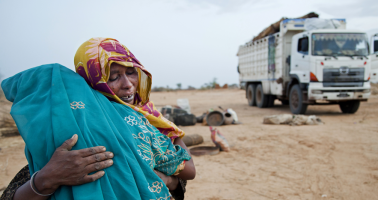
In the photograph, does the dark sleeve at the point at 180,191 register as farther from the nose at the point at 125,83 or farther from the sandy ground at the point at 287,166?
the sandy ground at the point at 287,166

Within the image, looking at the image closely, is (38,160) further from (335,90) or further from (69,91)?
(335,90)

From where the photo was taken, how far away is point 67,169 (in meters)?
0.98

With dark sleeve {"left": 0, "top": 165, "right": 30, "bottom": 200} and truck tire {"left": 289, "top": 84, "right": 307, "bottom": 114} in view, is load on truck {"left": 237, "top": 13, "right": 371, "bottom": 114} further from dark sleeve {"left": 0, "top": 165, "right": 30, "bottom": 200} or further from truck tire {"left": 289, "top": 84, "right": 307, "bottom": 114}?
dark sleeve {"left": 0, "top": 165, "right": 30, "bottom": 200}

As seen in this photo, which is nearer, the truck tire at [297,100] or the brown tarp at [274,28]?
the truck tire at [297,100]

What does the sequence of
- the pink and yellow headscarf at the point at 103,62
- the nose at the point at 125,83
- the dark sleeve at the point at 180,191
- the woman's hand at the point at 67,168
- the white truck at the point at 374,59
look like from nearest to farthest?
the woman's hand at the point at 67,168 < the pink and yellow headscarf at the point at 103,62 < the nose at the point at 125,83 < the dark sleeve at the point at 180,191 < the white truck at the point at 374,59

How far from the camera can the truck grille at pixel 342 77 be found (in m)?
7.59

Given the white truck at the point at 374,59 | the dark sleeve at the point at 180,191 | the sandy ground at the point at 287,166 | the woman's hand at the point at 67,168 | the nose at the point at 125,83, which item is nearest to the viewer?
the woman's hand at the point at 67,168

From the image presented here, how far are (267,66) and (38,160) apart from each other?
1046cm

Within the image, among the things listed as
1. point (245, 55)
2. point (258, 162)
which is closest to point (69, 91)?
point (258, 162)

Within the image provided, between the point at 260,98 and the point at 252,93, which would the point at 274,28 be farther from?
the point at 252,93

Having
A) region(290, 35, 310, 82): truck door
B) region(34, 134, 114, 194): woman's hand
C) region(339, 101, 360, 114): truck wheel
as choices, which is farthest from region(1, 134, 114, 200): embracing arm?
region(339, 101, 360, 114): truck wheel

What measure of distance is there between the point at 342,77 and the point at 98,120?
828 cm

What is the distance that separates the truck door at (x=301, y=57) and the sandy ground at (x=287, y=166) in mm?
2391

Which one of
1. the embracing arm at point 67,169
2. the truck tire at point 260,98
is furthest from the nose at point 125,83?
the truck tire at point 260,98
